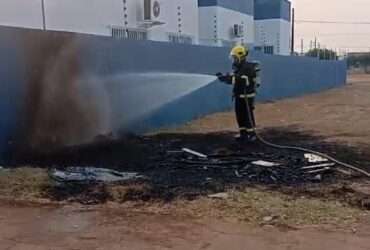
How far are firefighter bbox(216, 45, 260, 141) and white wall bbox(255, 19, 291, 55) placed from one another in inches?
1405

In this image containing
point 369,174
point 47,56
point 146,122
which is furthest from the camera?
point 146,122

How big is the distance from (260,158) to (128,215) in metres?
3.61

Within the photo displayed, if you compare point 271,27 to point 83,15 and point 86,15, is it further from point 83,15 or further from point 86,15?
Answer: point 83,15

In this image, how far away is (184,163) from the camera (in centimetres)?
898

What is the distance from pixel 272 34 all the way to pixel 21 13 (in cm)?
3447

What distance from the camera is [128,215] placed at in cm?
620

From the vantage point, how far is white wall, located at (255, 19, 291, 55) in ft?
154

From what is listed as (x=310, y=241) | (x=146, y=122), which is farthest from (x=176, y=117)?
(x=310, y=241)

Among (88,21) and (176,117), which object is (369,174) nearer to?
(176,117)

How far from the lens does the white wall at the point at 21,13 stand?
14594mm

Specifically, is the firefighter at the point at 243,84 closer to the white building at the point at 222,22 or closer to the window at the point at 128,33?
the window at the point at 128,33

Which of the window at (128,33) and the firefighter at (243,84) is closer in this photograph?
the firefighter at (243,84)

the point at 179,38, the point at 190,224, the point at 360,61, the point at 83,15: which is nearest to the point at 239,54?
the point at 190,224

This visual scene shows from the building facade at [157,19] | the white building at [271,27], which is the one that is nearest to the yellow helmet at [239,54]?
the building facade at [157,19]
